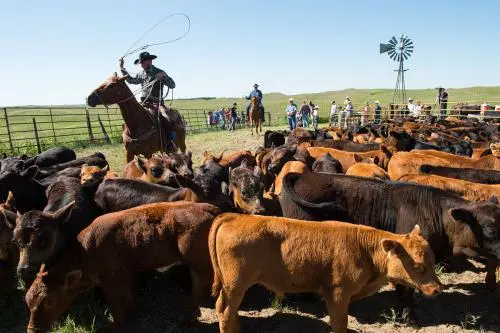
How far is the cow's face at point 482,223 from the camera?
4.29m

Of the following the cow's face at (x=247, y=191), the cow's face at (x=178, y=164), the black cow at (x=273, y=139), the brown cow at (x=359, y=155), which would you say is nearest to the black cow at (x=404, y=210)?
the cow's face at (x=247, y=191)

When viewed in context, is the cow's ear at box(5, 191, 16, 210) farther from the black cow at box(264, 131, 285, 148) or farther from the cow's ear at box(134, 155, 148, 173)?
the black cow at box(264, 131, 285, 148)

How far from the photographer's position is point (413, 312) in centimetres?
439

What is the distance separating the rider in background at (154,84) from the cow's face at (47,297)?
23.8 feet

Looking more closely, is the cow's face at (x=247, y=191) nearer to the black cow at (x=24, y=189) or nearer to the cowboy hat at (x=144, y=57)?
the black cow at (x=24, y=189)

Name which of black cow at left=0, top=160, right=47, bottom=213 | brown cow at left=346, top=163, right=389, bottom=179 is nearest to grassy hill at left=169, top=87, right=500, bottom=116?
brown cow at left=346, top=163, right=389, bottom=179

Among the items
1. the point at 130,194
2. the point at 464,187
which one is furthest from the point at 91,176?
the point at 464,187

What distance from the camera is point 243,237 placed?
363cm

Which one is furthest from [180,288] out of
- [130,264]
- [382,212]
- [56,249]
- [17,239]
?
[382,212]

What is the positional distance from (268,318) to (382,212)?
71.6 inches

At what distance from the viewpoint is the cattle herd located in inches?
144

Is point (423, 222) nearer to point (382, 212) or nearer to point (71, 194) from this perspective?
point (382, 212)

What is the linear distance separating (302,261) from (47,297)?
2.39m

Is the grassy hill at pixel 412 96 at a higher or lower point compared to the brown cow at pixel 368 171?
lower
